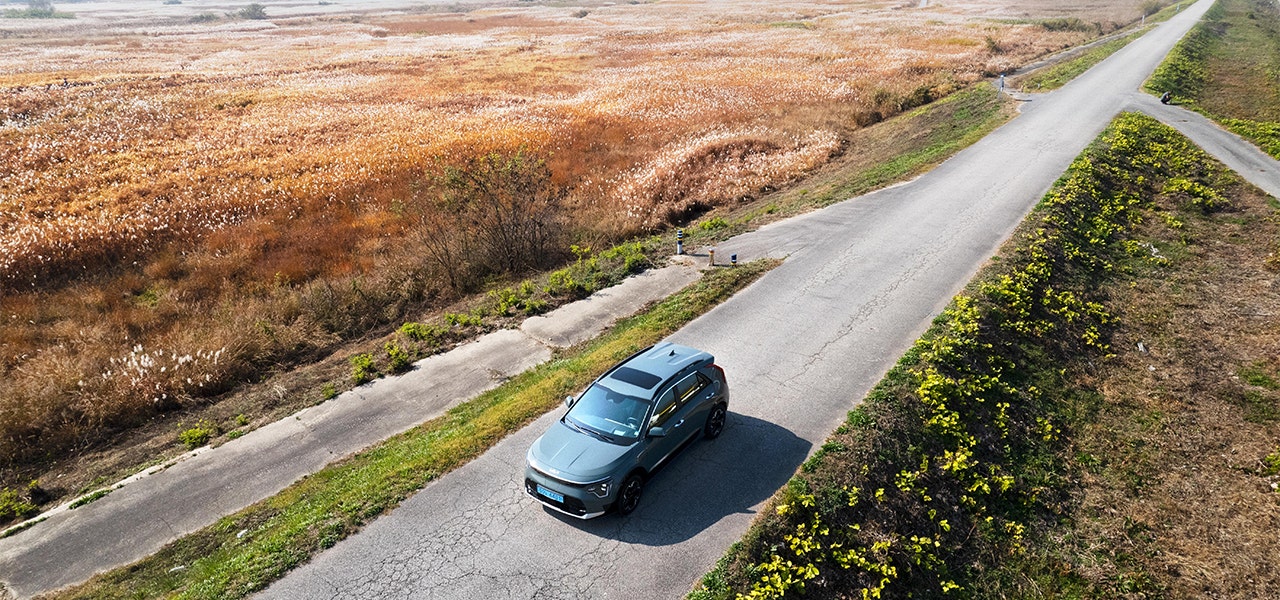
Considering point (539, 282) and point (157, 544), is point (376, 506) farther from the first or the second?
point (539, 282)

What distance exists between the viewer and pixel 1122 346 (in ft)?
49.1

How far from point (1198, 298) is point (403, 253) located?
23.3 m

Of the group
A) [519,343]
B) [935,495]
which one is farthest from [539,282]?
[935,495]

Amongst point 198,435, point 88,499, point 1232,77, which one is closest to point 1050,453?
point 198,435

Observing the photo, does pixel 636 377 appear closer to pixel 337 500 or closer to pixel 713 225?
pixel 337 500

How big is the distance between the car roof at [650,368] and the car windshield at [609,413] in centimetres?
16

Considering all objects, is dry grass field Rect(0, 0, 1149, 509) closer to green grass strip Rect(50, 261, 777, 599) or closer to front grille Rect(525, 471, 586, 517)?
green grass strip Rect(50, 261, 777, 599)

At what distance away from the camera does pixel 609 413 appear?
10.5m

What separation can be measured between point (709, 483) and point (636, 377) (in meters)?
2.13

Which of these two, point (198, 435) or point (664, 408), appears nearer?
point (664, 408)

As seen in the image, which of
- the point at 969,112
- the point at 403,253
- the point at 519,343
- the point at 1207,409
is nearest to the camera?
the point at 1207,409

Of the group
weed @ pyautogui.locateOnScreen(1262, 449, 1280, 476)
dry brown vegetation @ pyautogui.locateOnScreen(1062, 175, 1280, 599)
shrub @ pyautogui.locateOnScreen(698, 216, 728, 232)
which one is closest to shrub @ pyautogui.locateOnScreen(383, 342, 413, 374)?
shrub @ pyautogui.locateOnScreen(698, 216, 728, 232)

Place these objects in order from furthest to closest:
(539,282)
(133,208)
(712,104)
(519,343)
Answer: (712,104) < (133,208) < (539,282) < (519,343)

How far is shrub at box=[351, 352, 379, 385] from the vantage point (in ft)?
49.3
